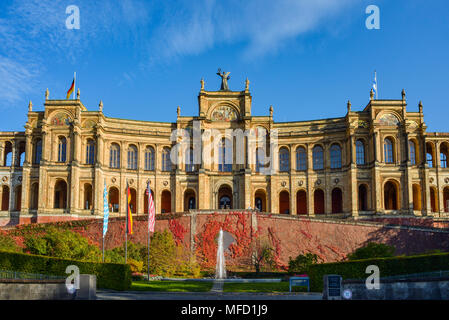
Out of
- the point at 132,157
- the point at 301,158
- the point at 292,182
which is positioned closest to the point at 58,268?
the point at 132,157

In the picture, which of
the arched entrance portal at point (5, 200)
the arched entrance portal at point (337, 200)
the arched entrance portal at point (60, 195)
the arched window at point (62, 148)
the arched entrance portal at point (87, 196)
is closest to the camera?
the arched window at point (62, 148)

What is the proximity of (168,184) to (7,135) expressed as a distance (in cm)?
2100

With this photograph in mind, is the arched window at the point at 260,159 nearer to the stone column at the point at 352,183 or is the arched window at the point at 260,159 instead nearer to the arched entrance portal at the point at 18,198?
the stone column at the point at 352,183

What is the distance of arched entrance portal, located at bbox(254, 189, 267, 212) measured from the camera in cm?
6681

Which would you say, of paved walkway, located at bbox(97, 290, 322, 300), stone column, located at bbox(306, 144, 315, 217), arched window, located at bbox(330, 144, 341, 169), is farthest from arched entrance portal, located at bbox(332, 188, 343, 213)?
paved walkway, located at bbox(97, 290, 322, 300)

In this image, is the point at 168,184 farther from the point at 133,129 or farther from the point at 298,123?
the point at 298,123

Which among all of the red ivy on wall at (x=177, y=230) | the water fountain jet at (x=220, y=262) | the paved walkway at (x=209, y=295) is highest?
the red ivy on wall at (x=177, y=230)

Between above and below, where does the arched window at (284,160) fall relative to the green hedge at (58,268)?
above

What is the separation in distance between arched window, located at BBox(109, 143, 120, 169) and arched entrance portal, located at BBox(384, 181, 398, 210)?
1319 inches

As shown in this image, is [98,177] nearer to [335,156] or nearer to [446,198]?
[335,156]

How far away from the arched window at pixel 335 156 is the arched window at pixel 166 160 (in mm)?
20744

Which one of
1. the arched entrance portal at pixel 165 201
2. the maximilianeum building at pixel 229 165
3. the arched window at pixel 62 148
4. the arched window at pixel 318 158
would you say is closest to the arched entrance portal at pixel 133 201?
the maximilianeum building at pixel 229 165

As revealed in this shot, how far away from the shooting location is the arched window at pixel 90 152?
63.2m
